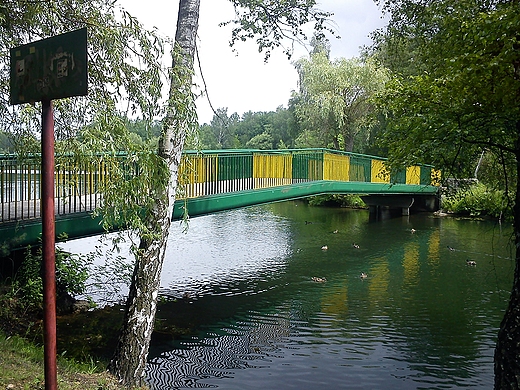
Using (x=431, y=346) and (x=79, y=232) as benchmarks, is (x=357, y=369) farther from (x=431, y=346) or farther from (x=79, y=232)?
(x=79, y=232)

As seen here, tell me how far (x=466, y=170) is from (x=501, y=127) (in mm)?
1459

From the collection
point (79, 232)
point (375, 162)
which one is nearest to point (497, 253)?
point (375, 162)

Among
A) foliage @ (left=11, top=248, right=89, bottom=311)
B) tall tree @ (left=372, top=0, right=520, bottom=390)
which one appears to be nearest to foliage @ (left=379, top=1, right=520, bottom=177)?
tall tree @ (left=372, top=0, right=520, bottom=390)

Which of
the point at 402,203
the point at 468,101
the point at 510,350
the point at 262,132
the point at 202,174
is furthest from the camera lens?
the point at 262,132

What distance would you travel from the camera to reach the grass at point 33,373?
15.1 feet

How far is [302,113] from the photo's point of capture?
29938 mm

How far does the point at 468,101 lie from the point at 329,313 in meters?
5.35

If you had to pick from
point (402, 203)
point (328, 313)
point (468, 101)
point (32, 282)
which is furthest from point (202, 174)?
point (402, 203)

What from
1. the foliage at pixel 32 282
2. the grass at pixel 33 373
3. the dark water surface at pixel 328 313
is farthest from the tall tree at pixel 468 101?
the foliage at pixel 32 282

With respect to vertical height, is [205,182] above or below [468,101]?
below

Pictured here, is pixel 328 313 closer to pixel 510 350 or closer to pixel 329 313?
pixel 329 313

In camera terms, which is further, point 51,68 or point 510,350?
point 510,350

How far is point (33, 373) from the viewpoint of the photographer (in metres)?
4.83

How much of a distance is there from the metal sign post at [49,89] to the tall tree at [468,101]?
352cm
